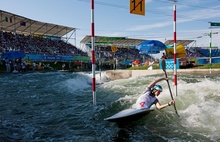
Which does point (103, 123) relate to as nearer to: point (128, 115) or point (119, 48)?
point (128, 115)

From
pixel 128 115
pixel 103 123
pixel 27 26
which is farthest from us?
pixel 27 26

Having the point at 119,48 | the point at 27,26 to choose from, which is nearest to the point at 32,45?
the point at 27,26

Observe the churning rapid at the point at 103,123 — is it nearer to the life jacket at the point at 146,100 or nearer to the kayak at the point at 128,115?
the kayak at the point at 128,115

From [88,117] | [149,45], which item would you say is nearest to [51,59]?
[149,45]

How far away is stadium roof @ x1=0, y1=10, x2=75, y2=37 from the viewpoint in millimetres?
38931

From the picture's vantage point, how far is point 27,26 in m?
47.0

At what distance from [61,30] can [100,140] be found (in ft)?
168

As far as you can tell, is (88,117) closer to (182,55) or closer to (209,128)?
(209,128)

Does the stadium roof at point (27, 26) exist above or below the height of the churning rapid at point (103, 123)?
above

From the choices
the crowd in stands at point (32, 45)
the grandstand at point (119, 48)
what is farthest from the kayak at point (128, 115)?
the grandstand at point (119, 48)

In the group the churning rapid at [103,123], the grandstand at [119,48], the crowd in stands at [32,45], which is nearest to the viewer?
the churning rapid at [103,123]

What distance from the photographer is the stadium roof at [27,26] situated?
38.9m

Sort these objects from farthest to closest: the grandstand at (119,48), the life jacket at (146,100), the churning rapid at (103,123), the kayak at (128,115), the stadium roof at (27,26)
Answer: the grandstand at (119,48) < the stadium roof at (27,26) < the life jacket at (146,100) < the kayak at (128,115) < the churning rapid at (103,123)

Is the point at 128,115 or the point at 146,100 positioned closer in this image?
the point at 128,115
